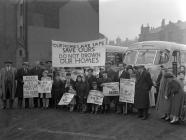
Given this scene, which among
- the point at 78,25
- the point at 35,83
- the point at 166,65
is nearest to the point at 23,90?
the point at 35,83

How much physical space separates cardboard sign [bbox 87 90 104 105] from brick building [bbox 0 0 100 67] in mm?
21748

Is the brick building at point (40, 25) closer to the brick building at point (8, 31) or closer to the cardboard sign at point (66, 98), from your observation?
the brick building at point (8, 31)

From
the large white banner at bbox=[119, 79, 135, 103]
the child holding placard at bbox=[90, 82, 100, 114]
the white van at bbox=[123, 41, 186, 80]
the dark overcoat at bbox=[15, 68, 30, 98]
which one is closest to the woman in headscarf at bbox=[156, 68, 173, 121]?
the large white banner at bbox=[119, 79, 135, 103]

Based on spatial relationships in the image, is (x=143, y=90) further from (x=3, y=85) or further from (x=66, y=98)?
(x=3, y=85)

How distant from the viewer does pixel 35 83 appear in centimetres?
1309

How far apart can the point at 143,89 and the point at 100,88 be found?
1911mm

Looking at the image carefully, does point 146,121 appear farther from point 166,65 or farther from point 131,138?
point 166,65

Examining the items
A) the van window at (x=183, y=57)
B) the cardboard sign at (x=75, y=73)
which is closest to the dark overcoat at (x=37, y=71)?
the cardboard sign at (x=75, y=73)

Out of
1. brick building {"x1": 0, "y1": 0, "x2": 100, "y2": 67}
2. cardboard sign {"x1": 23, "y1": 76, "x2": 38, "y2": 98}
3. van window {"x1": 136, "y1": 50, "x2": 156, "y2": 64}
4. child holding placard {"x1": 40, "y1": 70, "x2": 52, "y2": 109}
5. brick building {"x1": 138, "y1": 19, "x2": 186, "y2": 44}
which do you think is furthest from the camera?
brick building {"x1": 138, "y1": 19, "x2": 186, "y2": 44}

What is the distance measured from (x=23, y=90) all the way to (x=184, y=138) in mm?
7026

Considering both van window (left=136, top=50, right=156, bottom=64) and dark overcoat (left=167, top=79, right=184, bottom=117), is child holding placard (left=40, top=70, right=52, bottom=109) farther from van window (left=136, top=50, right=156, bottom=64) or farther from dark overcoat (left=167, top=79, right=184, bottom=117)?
van window (left=136, top=50, right=156, bottom=64)

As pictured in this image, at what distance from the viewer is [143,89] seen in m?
10.7

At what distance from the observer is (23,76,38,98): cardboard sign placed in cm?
1301

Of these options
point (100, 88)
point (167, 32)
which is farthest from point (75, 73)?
point (167, 32)
